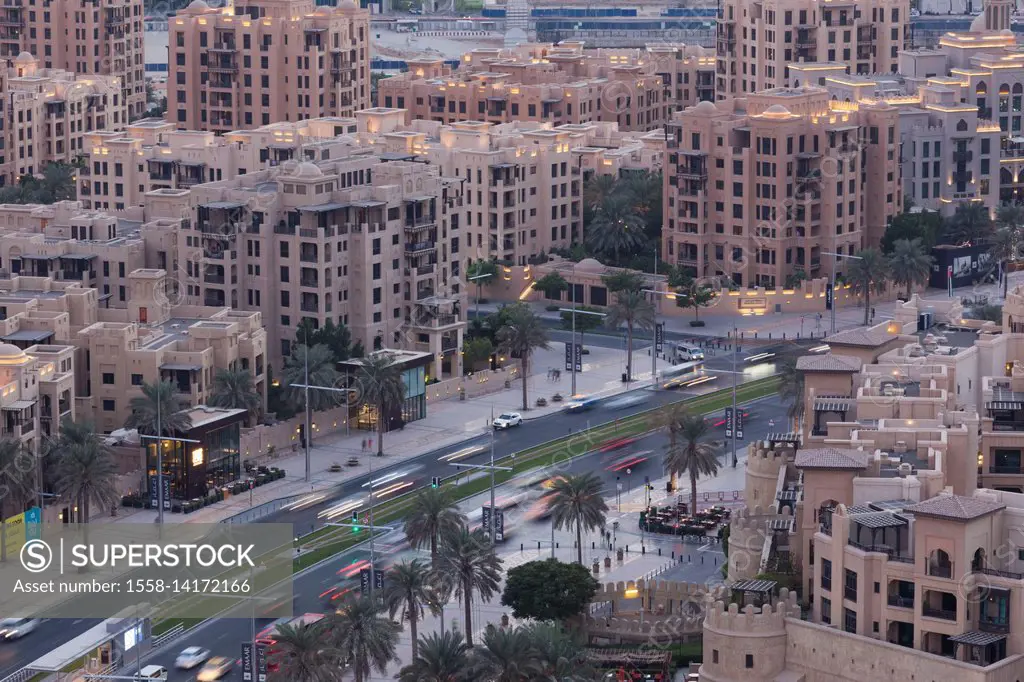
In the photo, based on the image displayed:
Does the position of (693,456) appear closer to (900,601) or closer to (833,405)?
(833,405)

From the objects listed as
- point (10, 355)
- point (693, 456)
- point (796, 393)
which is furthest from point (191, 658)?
point (796, 393)

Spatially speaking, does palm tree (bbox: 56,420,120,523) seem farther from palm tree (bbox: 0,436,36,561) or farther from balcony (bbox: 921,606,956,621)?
balcony (bbox: 921,606,956,621)

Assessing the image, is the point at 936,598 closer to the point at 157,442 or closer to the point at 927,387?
the point at 927,387

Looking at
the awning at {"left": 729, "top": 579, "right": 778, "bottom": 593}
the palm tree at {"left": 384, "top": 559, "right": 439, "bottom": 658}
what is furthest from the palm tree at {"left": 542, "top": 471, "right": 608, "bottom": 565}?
the awning at {"left": 729, "top": 579, "right": 778, "bottom": 593}

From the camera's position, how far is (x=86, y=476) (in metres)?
178

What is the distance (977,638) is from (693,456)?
172 feet

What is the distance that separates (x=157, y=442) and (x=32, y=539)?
12.2 m

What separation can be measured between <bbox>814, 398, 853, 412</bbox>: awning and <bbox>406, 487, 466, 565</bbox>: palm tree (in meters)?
22.8

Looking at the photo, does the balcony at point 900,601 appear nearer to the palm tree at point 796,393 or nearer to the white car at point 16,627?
the palm tree at point 796,393

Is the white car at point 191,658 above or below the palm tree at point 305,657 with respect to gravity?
below

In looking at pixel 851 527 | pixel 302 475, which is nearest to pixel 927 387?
pixel 851 527

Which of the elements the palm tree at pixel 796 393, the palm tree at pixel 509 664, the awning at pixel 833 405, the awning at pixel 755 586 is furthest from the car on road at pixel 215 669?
the palm tree at pixel 796 393

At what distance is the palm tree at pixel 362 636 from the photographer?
148 metres

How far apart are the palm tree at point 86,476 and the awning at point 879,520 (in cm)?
5879
